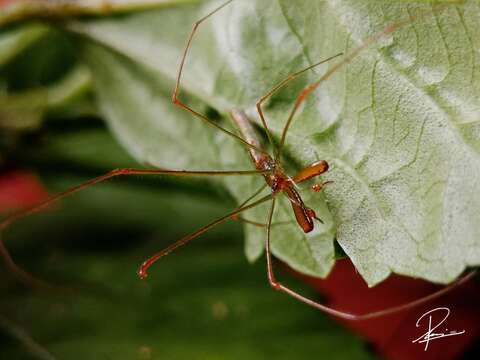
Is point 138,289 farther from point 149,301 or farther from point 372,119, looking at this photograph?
point 372,119

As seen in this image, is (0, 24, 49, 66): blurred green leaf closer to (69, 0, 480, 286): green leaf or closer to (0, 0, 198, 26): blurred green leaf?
(0, 0, 198, 26): blurred green leaf

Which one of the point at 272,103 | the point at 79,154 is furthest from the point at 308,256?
the point at 79,154

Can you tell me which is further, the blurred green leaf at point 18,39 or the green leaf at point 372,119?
the blurred green leaf at point 18,39

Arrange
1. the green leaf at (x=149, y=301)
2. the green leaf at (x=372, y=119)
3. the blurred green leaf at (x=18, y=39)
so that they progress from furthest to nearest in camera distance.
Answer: the blurred green leaf at (x=18, y=39) → the green leaf at (x=149, y=301) → the green leaf at (x=372, y=119)

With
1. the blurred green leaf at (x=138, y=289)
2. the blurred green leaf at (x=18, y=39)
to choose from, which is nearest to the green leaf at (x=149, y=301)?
the blurred green leaf at (x=138, y=289)
